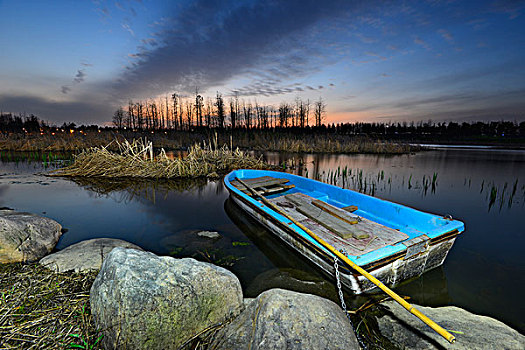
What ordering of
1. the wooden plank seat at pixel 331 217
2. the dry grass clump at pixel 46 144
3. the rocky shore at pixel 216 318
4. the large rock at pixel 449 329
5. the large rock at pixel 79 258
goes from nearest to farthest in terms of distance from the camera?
1. the rocky shore at pixel 216 318
2. the large rock at pixel 449 329
3. the large rock at pixel 79 258
4. the wooden plank seat at pixel 331 217
5. the dry grass clump at pixel 46 144

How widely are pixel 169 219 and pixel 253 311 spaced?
4566mm

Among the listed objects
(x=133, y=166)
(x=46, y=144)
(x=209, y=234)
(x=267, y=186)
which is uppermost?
(x=46, y=144)

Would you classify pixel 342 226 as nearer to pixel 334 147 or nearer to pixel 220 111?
pixel 334 147

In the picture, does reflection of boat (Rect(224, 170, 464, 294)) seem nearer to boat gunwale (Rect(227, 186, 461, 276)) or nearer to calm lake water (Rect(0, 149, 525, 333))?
boat gunwale (Rect(227, 186, 461, 276))

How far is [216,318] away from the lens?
7.43 feet

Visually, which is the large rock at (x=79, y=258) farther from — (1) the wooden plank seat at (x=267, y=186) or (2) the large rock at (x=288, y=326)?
(1) the wooden plank seat at (x=267, y=186)

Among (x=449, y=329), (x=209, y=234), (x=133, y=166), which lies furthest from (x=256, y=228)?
(x=133, y=166)

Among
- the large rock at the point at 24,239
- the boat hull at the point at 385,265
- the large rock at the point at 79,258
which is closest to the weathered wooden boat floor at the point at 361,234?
the boat hull at the point at 385,265

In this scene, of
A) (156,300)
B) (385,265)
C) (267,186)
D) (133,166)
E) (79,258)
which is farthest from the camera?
(133,166)

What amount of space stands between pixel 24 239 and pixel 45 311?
2149 millimetres

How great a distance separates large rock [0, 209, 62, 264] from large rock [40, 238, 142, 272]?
0.39 meters

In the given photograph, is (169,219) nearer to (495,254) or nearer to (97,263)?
(97,263)

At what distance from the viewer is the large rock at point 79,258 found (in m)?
3.00

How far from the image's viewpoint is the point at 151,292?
6.53 ft
